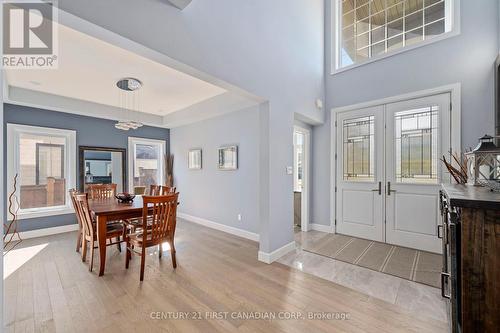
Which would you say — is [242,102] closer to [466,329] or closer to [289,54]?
[289,54]

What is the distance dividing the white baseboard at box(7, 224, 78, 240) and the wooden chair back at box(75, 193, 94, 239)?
2134mm

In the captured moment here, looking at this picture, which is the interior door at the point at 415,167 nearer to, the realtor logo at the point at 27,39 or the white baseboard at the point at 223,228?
the white baseboard at the point at 223,228

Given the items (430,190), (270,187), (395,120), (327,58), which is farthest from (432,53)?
(270,187)

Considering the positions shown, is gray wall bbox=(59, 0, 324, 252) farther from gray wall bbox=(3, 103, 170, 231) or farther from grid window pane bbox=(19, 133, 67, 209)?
grid window pane bbox=(19, 133, 67, 209)

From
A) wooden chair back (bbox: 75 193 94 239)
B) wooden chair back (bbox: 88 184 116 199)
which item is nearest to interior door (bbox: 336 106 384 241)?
wooden chair back (bbox: 75 193 94 239)

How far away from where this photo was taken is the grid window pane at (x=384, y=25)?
358 cm

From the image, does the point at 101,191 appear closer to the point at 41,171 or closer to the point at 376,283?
the point at 41,171

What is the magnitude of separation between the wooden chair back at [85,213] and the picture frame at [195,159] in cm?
258

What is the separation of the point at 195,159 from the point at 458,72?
199 inches

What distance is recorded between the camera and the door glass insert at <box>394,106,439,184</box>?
11.2 feet

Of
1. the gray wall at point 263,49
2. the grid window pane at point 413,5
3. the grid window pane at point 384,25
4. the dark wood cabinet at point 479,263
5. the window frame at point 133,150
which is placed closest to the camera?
the dark wood cabinet at point 479,263

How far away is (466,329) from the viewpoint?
3.59ft

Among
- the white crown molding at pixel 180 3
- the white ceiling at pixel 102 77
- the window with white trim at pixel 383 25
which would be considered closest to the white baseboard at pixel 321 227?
the window with white trim at pixel 383 25

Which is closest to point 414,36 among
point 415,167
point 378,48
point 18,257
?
point 378,48
